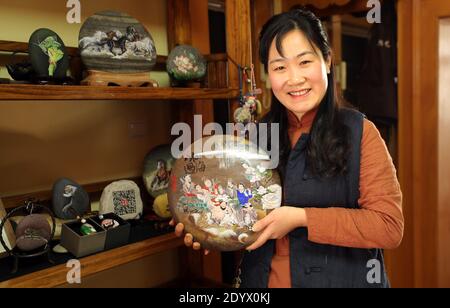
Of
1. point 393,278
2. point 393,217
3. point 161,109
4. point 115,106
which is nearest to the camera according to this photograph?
point 393,217

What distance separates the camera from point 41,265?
44.8 inches

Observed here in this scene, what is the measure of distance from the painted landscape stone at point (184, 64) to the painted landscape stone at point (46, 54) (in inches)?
14.3

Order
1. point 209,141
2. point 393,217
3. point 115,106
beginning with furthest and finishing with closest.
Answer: point 115,106, point 209,141, point 393,217

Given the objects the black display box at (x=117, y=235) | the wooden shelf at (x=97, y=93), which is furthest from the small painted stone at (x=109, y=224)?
the wooden shelf at (x=97, y=93)

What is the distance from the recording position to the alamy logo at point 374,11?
6.68 ft

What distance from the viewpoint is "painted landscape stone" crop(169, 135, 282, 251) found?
1083 millimetres

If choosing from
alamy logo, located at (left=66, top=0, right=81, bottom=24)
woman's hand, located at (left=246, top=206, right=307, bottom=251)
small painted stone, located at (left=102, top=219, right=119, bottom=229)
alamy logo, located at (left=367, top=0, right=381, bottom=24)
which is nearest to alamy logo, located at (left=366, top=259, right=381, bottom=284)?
woman's hand, located at (left=246, top=206, right=307, bottom=251)

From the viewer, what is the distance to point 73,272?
3.69 ft

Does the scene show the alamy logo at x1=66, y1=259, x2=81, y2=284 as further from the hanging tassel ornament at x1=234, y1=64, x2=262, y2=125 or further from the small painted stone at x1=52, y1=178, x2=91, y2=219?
the hanging tassel ornament at x1=234, y1=64, x2=262, y2=125

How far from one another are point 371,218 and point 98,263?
2.34 feet

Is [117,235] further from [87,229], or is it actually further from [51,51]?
[51,51]
